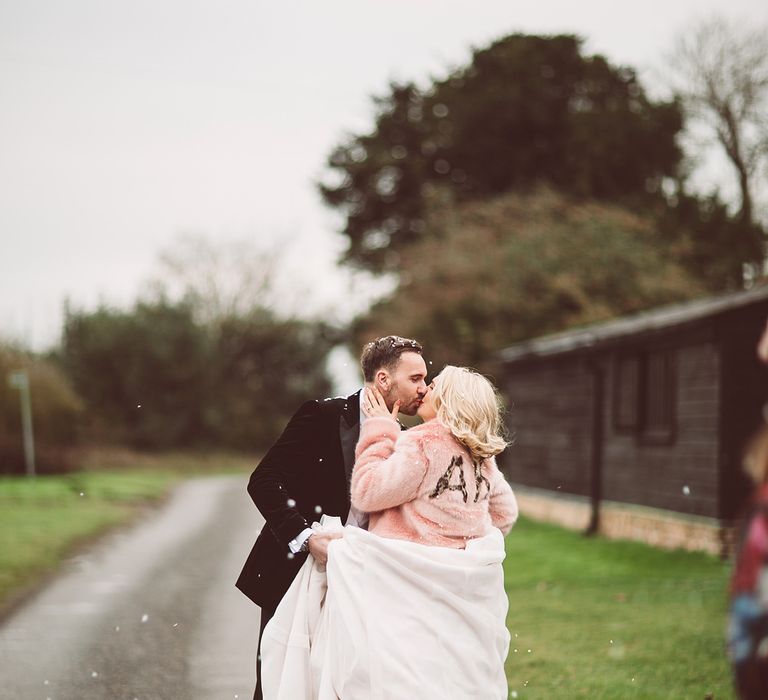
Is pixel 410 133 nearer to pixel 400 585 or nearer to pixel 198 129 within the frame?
pixel 198 129

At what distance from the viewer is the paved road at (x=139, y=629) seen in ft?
22.5

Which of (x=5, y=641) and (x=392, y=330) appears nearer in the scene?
(x=5, y=641)

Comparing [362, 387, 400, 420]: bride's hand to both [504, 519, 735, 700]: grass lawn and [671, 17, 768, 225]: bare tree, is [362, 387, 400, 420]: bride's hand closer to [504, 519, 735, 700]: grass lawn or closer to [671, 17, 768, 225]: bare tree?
[504, 519, 735, 700]: grass lawn

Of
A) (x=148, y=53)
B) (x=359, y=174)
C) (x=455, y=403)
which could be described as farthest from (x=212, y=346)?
(x=455, y=403)

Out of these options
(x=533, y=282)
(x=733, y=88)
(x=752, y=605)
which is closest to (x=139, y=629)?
(x=752, y=605)

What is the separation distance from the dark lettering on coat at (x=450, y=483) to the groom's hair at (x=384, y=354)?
0.46 meters

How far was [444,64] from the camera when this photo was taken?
1570 inches

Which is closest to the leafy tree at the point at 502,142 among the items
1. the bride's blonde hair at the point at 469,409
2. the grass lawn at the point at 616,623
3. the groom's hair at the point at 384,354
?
the grass lawn at the point at 616,623

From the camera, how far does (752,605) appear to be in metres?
2.16

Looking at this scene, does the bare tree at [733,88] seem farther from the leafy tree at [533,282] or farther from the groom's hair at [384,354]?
the groom's hair at [384,354]

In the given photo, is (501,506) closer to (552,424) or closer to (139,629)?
(139,629)

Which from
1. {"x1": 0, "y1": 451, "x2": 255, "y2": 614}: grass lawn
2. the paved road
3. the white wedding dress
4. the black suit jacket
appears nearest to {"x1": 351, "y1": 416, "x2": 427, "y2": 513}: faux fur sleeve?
the white wedding dress

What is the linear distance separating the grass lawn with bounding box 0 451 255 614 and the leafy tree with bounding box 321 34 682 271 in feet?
35.0

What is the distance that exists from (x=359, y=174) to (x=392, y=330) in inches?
399
